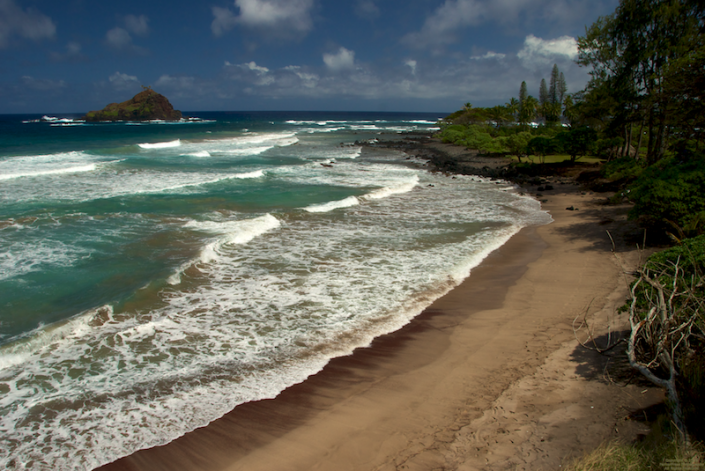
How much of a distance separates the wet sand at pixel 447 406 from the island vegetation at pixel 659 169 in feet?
2.61

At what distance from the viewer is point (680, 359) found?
4.66 m

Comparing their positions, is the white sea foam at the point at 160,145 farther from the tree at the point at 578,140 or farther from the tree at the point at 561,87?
the tree at the point at 561,87

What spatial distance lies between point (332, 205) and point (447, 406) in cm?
1464

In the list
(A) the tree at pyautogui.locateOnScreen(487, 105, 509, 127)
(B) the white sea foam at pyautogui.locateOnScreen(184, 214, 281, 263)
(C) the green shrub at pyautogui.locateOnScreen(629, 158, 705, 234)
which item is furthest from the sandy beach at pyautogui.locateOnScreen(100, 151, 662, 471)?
(A) the tree at pyautogui.locateOnScreen(487, 105, 509, 127)

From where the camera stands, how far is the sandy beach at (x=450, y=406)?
4879mm

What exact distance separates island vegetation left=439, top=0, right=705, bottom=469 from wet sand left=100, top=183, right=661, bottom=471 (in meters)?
0.80

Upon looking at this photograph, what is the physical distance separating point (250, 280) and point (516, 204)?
15.1 metres

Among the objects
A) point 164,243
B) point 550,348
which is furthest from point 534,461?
point 164,243

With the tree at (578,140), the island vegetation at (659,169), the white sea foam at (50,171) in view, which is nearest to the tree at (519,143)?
the island vegetation at (659,169)

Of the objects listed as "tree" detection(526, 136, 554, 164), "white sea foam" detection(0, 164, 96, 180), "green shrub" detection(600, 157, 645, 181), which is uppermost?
"tree" detection(526, 136, 554, 164)

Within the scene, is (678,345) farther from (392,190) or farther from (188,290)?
(392,190)

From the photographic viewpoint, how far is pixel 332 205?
1970 cm

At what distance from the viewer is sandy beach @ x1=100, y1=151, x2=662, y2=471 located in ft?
16.0

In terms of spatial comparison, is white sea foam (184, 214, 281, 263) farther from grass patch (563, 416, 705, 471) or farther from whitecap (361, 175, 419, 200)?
grass patch (563, 416, 705, 471)
